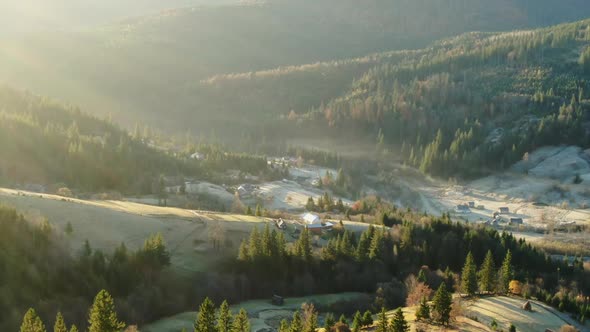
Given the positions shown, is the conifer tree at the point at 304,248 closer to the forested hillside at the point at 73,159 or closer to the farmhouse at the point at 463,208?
the forested hillside at the point at 73,159

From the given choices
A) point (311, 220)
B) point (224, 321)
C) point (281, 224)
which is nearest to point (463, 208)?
point (311, 220)

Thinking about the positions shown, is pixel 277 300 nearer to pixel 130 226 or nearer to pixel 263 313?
pixel 263 313

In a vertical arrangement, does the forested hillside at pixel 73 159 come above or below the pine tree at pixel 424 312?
above

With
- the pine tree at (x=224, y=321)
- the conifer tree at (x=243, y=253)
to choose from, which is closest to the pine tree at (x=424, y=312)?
the pine tree at (x=224, y=321)

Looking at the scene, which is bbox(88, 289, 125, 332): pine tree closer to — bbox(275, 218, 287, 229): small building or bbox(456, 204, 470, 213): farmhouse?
bbox(275, 218, 287, 229): small building

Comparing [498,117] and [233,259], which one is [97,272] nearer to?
[233,259]

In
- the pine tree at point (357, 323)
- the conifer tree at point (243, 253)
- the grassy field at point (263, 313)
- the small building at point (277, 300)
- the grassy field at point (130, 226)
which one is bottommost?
the grassy field at point (263, 313)

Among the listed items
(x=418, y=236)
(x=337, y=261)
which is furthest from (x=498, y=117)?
(x=337, y=261)
